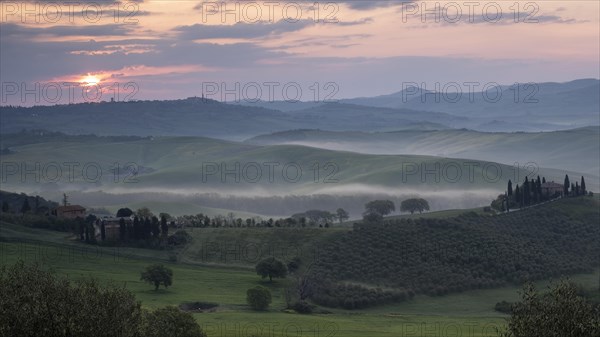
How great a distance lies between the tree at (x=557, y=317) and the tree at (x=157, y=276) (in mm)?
72315

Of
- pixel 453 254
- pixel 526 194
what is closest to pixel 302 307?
pixel 453 254

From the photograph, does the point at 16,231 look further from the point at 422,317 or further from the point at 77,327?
the point at 77,327

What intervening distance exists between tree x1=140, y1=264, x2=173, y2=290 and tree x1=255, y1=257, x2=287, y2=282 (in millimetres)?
13290

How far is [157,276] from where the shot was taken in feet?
366

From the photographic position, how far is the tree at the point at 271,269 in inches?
4766

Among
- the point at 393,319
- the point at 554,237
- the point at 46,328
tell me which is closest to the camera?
the point at 46,328

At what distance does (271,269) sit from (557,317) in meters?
80.6

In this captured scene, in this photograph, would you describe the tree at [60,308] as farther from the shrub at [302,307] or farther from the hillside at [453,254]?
the hillside at [453,254]

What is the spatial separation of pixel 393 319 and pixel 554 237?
55862mm

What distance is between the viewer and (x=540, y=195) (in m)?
171

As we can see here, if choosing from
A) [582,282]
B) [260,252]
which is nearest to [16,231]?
[260,252]

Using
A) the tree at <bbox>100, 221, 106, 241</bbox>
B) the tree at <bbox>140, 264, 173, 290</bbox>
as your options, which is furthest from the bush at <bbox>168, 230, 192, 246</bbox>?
the tree at <bbox>140, 264, 173, 290</bbox>

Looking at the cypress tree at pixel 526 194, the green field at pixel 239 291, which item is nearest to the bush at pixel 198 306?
the green field at pixel 239 291

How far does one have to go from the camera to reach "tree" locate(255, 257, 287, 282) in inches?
4766
